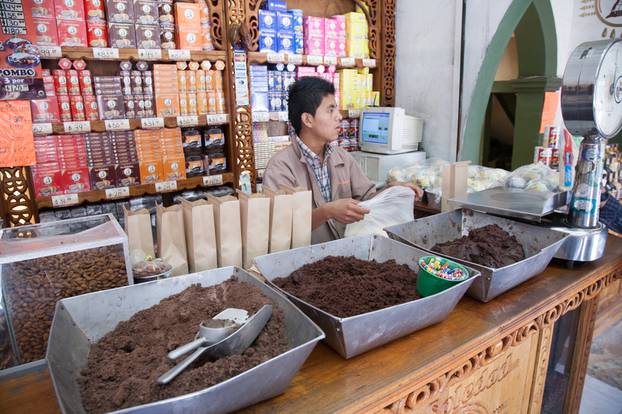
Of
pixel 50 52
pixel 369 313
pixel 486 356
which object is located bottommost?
pixel 486 356

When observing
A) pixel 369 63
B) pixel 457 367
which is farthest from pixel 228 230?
pixel 369 63

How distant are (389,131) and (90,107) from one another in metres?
2.00

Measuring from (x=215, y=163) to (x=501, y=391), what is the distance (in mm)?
2371

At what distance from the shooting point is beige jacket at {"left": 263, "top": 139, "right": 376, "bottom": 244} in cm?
204

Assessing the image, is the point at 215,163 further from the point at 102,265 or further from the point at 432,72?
the point at 102,265

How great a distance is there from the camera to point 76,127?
8.13 feet

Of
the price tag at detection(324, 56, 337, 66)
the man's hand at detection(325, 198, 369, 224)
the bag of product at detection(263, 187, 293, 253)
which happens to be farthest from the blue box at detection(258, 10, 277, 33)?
the bag of product at detection(263, 187, 293, 253)

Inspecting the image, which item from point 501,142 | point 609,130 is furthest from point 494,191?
point 501,142

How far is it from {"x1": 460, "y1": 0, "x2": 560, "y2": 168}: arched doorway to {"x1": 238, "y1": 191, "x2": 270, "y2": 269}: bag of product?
2418 millimetres

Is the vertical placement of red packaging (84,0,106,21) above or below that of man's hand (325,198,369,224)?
above

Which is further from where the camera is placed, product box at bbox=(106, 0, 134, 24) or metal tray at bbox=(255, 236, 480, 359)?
product box at bbox=(106, 0, 134, 24)

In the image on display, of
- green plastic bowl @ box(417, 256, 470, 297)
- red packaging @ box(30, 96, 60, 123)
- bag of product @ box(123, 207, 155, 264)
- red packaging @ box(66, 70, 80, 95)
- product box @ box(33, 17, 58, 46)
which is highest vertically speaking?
product box @ box(33, 17, 58, 46)

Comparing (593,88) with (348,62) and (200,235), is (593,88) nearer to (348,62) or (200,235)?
(200,235)

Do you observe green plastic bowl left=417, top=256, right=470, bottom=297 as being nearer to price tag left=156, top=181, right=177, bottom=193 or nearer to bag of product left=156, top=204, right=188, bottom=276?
bag of product left=156, top=204, right=188, bottom=276
